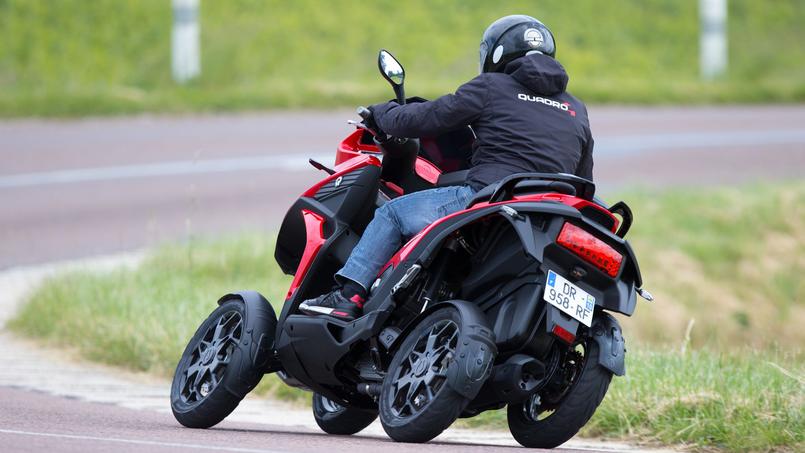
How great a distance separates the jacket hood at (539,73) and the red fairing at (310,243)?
1163 millimetres

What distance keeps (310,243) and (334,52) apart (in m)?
18.6

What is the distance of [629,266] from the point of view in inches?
258

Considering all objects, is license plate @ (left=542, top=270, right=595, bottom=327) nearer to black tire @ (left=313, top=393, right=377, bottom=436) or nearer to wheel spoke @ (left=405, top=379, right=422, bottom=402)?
wheel spoke @ (left=405, top=379, right=422, bottom=402)

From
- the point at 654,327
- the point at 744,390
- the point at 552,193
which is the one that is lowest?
the point at 654,327

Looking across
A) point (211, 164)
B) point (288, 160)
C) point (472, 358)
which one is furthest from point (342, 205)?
point (288, 160)

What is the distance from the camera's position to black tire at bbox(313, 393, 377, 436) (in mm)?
7754

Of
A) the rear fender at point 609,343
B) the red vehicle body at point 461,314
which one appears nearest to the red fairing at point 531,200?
the red vehicle body at point 461,314

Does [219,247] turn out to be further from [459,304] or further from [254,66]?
[254,66]

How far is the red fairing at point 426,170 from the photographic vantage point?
729 centimetres

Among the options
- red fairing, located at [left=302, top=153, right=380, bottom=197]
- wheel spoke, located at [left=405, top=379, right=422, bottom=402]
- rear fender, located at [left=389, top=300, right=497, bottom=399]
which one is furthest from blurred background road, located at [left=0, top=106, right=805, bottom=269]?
rear fender, located at [left=389, top=300, right=497, bottom=399]

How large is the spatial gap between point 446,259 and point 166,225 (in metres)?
9.40

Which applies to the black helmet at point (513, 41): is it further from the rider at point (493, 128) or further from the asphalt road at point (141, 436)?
the asphalt road at point (141, 436)

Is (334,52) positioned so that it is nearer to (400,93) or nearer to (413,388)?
(400,93)

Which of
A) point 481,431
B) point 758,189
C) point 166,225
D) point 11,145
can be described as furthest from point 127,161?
point 481,431
